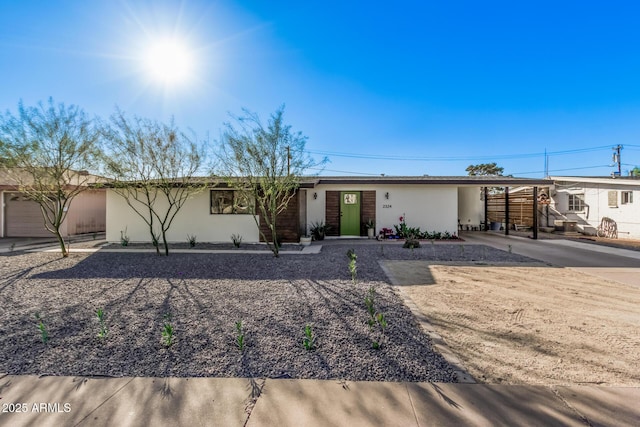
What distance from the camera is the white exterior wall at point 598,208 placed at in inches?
487

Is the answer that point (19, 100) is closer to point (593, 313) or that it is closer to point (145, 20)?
point (145, 20)

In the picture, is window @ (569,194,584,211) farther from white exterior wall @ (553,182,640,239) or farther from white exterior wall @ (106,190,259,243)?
white exterior wall @ (106,190,259,243)

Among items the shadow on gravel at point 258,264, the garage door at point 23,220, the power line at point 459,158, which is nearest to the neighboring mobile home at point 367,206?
the shadow on gravel at point 258,264

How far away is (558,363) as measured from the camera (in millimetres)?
2703

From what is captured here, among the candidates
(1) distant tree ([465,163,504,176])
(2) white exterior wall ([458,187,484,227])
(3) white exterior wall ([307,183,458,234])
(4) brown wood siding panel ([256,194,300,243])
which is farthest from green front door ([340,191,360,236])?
(1) distant tree ([465,163,504,176])

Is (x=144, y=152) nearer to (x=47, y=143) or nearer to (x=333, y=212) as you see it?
(x=47, y=143)

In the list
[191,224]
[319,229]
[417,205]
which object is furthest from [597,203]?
[191,224]

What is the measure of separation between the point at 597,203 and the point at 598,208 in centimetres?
25

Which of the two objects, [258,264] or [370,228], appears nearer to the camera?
[258,264]

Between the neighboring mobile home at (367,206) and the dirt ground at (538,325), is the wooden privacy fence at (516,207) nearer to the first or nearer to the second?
the neighboring mobile home at (367,206)

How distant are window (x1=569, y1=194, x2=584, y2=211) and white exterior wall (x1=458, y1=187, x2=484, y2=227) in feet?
14.0

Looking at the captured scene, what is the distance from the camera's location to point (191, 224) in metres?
11.2

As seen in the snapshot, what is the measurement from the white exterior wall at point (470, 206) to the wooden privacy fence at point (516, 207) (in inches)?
108

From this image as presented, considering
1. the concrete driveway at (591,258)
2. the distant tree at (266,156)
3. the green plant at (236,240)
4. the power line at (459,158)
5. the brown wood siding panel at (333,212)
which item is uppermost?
the power line at (459,158)
